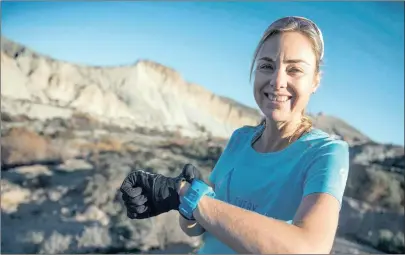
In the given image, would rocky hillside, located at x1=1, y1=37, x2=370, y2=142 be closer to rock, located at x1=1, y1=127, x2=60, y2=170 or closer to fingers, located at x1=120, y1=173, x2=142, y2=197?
rock, located at x1=1, y1=127, x2=60, y2=170

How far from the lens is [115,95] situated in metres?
32.3

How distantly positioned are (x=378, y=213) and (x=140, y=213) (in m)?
7.86

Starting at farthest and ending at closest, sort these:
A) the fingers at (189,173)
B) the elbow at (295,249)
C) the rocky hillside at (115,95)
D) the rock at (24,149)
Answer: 1. the rocky hillside at (115,95)
2. the rock at (24,149)
3. the fingers at (189,173)
4. the elbow at (295,249)

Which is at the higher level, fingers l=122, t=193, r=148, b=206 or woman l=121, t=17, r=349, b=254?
woman l=121, t=17, r=349, b=254

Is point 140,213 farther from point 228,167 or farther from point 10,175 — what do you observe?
point 10,175

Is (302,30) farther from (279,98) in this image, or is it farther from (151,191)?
(151,191)

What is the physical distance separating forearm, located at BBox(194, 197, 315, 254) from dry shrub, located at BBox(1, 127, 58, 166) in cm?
1159

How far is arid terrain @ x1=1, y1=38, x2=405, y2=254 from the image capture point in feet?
19.7

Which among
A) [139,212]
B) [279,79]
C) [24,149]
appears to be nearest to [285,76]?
[279,79]

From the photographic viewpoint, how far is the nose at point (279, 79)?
1.12 meters

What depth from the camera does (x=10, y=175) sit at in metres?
9.88

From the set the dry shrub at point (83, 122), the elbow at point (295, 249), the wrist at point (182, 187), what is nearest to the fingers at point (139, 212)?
the wrist at point (182, 187)

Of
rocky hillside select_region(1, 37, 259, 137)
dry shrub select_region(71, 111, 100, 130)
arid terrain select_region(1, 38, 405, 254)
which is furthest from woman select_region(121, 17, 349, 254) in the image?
rocky hillside select_region(1, 37, 259, 137)

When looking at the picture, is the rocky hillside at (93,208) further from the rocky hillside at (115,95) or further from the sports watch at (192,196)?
the rocky hillside at (115,95)
